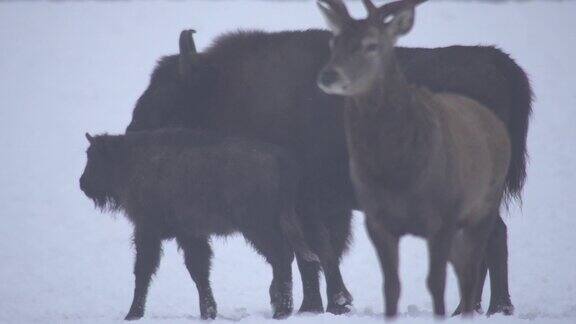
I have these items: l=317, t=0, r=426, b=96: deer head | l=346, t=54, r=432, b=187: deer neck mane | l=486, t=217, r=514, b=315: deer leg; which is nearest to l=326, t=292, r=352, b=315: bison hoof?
l=486, t=217, r=514, b=315: deer leg

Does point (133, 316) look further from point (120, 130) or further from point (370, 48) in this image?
point (120, 130)

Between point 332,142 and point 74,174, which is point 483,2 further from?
point 332,142

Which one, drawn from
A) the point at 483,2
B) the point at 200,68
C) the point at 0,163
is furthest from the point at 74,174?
the point at 483,2

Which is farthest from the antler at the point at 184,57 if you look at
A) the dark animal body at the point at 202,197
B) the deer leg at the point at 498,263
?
the deer leg at the point at 498,263

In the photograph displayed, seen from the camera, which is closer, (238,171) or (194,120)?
(238,171)

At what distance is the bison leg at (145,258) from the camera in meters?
11.2

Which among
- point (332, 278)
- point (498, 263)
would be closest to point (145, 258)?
point (332, 278)

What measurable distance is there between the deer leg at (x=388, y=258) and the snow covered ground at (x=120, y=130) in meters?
0.22

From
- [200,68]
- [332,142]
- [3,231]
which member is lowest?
[3,231]

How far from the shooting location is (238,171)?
10898 millimetres

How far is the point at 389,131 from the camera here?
27.4 feet

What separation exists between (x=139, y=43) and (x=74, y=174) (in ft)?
64.0

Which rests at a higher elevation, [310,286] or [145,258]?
[145,258]

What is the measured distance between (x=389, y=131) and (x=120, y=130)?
2232 centimetres
